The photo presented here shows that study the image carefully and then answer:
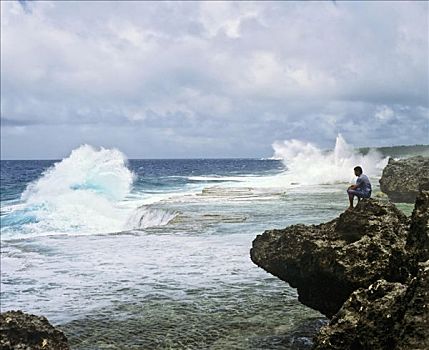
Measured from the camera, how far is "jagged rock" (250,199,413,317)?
251 inches

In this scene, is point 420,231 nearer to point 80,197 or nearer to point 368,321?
point 368,321

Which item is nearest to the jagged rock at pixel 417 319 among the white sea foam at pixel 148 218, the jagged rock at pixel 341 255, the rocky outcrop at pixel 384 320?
the rocky outcrop at pixel 384 320

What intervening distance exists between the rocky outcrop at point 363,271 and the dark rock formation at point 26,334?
9.35ft

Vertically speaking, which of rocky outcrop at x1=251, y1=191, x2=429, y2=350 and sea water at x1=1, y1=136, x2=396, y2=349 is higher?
rocky outcrop at x1=251, y1=191, x2=429, y2=350

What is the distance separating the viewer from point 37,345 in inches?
231

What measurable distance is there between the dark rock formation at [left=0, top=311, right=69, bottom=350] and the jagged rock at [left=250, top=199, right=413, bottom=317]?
3.13 metres

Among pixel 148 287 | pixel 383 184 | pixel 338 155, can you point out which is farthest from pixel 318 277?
pixel 338 155

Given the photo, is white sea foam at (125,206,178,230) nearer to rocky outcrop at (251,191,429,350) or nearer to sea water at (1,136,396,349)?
sea water at (1,136,396,349)

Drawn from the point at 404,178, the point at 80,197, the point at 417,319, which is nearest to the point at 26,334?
the point at 417,319

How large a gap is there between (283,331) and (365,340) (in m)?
3.21

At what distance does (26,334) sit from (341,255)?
363cm

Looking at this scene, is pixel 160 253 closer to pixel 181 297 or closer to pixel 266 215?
pixel 181 297

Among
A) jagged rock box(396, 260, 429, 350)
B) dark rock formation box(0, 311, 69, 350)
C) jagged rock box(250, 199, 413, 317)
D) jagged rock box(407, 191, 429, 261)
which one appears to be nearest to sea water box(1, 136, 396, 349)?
jagged rock box(250, 199, 413, 317)

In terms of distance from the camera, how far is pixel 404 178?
24.3 m
